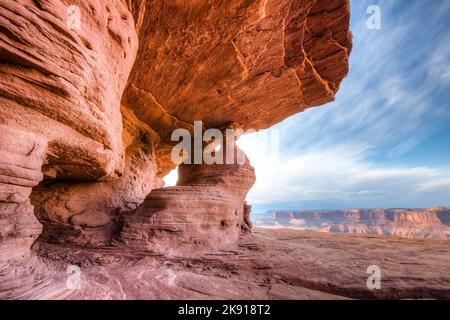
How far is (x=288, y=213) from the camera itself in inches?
2756

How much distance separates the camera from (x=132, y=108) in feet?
21.5

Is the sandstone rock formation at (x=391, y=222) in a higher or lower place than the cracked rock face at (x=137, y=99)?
lower

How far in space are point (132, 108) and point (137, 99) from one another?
1.65 ft

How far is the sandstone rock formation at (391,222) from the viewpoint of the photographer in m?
37.8

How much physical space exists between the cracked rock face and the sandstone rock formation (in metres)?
37.5

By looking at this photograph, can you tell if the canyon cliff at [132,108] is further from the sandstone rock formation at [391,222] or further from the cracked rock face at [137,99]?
the sandstone rock formation at [391,222]

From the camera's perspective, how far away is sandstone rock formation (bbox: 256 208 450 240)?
37.8m

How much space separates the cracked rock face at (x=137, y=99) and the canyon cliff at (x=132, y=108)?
2 cm

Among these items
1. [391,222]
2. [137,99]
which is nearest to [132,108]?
[137,99]

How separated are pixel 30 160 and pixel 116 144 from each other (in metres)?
1.46

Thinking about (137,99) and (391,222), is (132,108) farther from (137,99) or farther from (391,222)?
(391,222)

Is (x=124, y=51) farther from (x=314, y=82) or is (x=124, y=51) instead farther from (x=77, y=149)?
(x=314, y=82)

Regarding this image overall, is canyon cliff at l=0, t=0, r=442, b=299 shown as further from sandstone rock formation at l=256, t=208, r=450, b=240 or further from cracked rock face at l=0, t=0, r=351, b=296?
sandstone rock formation at l=256, t=208, r=450, b=240

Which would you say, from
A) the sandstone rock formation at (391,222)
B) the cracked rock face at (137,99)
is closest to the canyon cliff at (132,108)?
the cracked rock face at (137,99)
